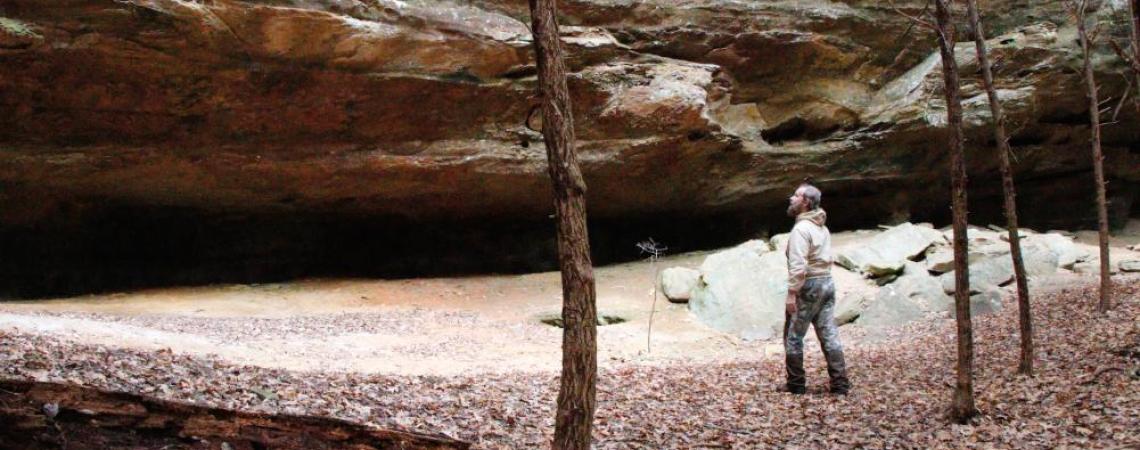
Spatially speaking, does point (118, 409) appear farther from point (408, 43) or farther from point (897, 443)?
point (408, 43)

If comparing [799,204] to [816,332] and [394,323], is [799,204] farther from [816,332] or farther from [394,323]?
[394,323]

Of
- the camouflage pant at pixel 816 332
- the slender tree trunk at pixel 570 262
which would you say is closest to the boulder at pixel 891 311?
the camouflage pant at pixel 816 332

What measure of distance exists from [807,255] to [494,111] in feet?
32.9

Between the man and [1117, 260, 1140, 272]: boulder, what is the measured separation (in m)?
10.2

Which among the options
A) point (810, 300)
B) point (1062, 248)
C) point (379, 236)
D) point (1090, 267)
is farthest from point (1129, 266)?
point (379, 236)

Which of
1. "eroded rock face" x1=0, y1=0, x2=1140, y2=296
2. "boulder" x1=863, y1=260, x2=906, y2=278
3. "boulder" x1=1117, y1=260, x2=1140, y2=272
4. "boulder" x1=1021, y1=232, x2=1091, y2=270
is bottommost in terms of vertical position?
"boulder" x1=863, y1=260, x2=906, y2=278

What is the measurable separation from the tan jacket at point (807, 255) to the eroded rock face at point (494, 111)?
625 cm

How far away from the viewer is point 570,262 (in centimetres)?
502

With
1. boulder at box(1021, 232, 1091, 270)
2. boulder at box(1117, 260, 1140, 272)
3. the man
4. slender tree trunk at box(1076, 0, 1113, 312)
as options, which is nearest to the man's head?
the man

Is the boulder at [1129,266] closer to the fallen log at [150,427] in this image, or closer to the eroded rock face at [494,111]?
the eroded rock face at [494,111]

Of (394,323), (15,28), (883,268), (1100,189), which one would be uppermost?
(15,28)

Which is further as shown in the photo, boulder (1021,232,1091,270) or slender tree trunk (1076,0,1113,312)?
boulder (1021,232,1091,270)

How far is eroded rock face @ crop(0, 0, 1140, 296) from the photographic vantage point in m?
14.6

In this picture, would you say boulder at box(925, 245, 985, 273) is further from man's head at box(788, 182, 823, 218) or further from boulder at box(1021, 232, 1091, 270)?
man's head at box(788, 182, 823, 218)
